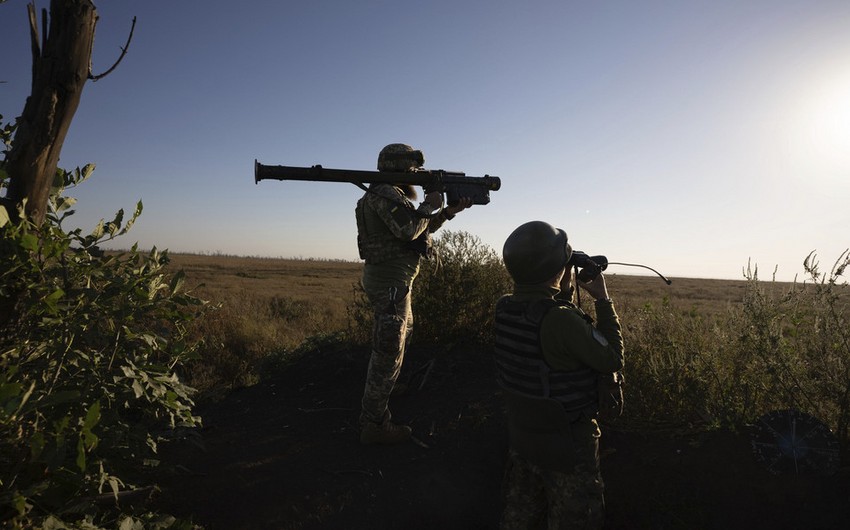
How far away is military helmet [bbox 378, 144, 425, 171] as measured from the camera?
446 cm

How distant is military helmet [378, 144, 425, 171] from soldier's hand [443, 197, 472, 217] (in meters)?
0.53

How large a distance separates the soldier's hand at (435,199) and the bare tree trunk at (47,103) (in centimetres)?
272

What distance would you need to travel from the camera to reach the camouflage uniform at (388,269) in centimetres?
426

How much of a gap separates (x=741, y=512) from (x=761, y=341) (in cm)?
132

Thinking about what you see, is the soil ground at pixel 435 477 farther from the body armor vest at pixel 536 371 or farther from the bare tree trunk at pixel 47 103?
the bare tree trunk at pixel 47 103

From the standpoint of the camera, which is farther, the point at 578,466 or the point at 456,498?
the point at 456,498

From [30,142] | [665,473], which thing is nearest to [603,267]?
[665,473]

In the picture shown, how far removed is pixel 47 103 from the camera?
2848 mm

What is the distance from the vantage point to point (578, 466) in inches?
94.2

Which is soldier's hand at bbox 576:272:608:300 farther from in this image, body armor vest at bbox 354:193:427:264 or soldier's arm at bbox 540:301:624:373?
body armor vest at bbox 354:193:427:264

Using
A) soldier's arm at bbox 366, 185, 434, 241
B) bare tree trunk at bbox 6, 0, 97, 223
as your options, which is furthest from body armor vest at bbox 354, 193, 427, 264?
bare tree trunk at bbox 6, 0, 97, 223

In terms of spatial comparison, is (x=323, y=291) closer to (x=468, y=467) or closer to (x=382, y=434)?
(x=382, y=434)

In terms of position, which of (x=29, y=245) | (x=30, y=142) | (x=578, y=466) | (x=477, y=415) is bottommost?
(x=477, y=415)

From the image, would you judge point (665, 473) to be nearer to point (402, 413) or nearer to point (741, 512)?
point (741, 512)
